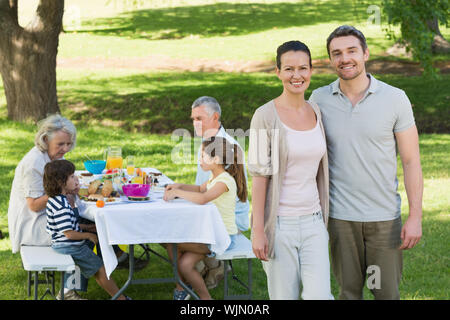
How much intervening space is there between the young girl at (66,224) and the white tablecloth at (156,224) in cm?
16

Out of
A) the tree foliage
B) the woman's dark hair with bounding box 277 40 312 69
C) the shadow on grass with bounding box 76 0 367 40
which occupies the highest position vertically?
the shadow on grass with bounding box 76 0 367 40

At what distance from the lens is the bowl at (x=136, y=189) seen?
5.12 m

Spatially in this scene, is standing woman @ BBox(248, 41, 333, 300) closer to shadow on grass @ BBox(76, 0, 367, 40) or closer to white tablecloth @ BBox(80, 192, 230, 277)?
white tablecloth @ BBox(80, 192, 230, 277)

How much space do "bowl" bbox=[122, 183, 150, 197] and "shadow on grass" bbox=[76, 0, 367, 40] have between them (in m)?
20.9

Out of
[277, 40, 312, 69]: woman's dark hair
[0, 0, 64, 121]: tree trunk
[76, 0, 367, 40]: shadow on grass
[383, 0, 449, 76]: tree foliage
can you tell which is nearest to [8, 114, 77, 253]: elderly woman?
[277, 40, 312, 69]: woman's dark hair

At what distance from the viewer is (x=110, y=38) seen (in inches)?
980

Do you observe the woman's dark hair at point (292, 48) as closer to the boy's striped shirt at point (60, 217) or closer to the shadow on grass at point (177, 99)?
the boy's striped shirt at point (60, 217)

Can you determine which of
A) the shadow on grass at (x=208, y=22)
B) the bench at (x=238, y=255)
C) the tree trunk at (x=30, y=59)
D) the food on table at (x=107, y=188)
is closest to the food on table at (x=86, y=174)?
the food on table at (x=107, y=188)

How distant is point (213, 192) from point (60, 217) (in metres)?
1.09

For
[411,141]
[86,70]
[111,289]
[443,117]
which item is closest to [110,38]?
[86,70]

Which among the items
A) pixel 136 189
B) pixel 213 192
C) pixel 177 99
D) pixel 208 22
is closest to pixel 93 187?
pixel 136 189

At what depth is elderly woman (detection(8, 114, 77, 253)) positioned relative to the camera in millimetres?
5191

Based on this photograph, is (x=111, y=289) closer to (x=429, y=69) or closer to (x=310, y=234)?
(x=310, y=234)

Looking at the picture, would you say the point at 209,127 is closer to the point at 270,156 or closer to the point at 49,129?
the point at 49,129
